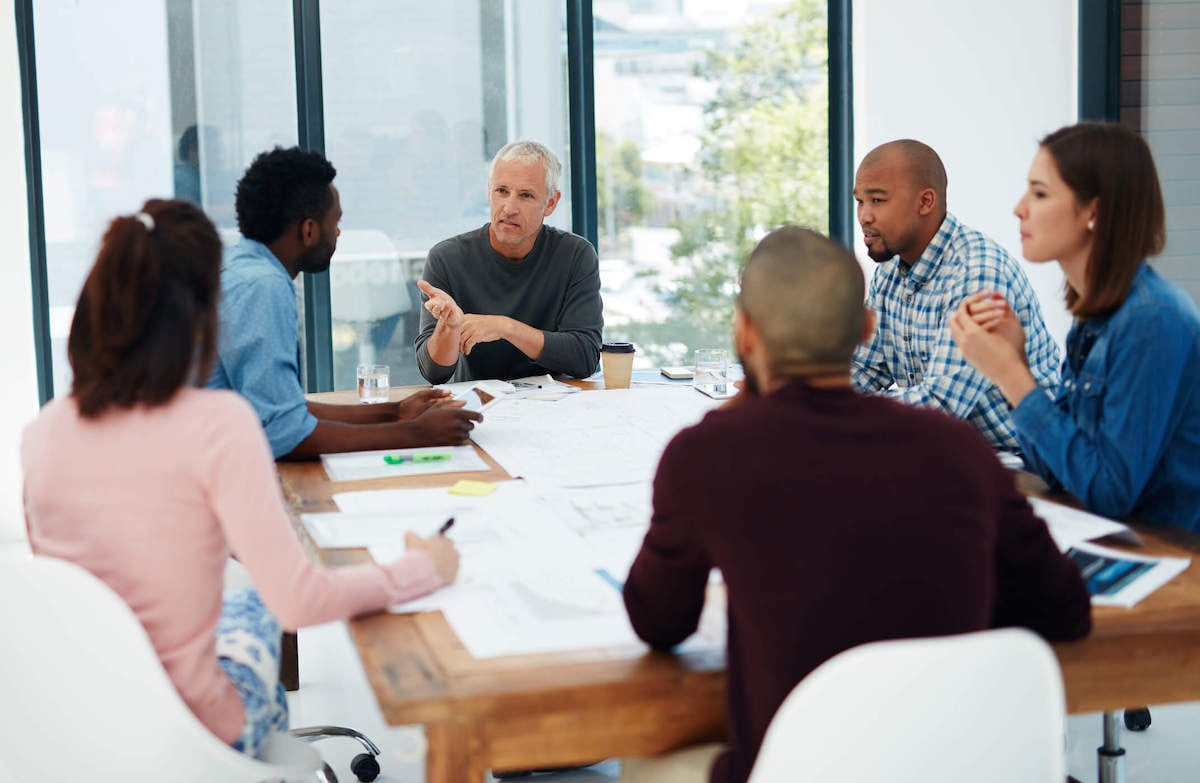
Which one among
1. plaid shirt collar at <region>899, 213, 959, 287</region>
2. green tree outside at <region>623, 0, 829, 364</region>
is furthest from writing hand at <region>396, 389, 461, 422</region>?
green tree outside at <region>623, 0, 829, 364</region>

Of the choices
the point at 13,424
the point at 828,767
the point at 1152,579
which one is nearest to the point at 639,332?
the point at 13,424

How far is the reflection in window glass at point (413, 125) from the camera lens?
533 centimetres

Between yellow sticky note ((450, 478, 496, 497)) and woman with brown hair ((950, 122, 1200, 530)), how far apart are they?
87 cm

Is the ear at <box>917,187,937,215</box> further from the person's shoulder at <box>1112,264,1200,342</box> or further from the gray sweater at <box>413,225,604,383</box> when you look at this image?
the gray sweater at <box>413,225,604,383</box>

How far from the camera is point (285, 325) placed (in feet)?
Answer: 8.38

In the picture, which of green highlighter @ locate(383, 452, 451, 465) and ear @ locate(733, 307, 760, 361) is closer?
ear @ locate(733, 307, 760, 361)

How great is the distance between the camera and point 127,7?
5.10m

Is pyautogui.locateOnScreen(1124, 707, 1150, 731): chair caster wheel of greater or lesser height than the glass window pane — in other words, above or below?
below

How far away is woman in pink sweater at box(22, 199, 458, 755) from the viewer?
1607 millimetres

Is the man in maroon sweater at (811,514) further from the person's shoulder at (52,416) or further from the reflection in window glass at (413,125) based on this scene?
the reflection in window glass at (413,125)

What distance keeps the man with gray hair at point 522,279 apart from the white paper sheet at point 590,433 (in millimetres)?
384

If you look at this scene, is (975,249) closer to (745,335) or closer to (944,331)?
(944,331)

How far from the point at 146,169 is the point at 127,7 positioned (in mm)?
629

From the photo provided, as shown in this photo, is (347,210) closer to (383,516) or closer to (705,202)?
(705,202)
